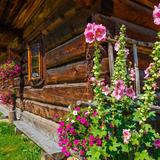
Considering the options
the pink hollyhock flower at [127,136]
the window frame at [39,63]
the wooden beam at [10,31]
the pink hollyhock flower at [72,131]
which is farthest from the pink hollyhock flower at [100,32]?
the wooden beam at [10,31]

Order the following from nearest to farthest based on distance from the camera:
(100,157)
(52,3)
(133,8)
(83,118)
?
(100,157)
(83,118)
(133,8)
(52,3)

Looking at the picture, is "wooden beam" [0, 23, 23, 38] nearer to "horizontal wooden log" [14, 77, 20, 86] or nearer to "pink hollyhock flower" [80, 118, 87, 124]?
"horizontal wooden log" [14, 77, 20, 86]

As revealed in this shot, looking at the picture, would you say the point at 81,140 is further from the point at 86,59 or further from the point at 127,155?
the point at 86,59

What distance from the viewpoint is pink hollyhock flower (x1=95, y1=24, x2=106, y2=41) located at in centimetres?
238

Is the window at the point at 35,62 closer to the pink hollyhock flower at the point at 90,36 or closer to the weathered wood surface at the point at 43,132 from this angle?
the weathered wood surface at the point at 43,132

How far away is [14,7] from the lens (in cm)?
546

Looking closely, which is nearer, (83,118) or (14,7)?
(83,118)

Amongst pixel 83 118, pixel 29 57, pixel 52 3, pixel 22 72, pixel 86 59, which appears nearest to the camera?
pixel 83 118

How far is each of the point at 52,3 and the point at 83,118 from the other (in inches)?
106

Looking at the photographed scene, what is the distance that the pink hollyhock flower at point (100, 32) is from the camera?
2383 mm

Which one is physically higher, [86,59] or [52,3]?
[52,3]

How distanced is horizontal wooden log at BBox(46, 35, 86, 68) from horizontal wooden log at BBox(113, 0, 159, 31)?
2.18ft

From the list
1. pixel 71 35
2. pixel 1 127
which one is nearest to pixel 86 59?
pixel 71 35

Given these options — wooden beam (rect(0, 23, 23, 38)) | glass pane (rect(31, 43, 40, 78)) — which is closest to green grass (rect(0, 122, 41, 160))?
glass pane (rect(31, 43, 40, 78))
